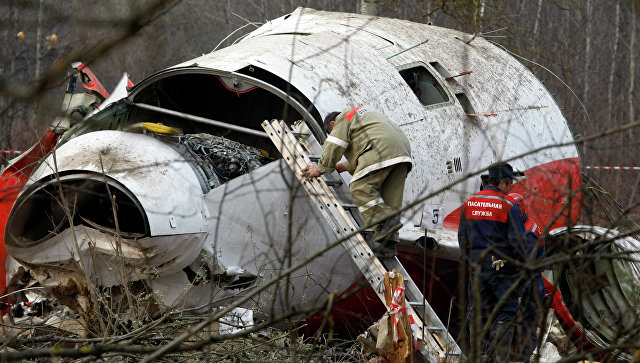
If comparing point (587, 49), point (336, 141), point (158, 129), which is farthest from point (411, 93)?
point (587, 49)

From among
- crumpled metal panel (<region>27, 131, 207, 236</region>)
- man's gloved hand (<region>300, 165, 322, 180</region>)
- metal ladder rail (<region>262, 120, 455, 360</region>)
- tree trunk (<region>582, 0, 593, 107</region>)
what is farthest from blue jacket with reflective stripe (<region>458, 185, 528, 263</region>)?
tree trunk (<region>582, 0, 593, 107</region>)

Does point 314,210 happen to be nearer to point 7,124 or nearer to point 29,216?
point 29,216

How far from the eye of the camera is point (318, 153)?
7152 mm

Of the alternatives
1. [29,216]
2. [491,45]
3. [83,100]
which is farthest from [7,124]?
[491,45]

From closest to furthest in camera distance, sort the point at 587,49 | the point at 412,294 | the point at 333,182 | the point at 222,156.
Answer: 1. the point at 412,294
2. the point at 333,182
3. the point at 222,156
4. the point at 587,49

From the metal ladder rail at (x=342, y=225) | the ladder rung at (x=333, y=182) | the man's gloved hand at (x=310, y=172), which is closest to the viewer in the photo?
the metal ladder rail at (x=342, y=225)

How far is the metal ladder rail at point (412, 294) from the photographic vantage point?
20.5 ft

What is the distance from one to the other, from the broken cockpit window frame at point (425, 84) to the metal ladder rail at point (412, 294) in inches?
60.3

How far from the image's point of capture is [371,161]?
6895 millimetres

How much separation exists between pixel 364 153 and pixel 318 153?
0.44 meters

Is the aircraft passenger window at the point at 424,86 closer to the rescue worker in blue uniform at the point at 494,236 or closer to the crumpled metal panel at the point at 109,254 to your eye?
the rescue worker in blue uniform at the point at 494,236

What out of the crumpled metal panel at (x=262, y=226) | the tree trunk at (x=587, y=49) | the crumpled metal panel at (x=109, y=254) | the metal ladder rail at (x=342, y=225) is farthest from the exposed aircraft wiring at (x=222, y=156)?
the tree trunk at (x=587, y=49)

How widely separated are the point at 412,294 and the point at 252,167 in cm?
183

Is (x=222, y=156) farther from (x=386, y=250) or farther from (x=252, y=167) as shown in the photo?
(x=386, y=250)
